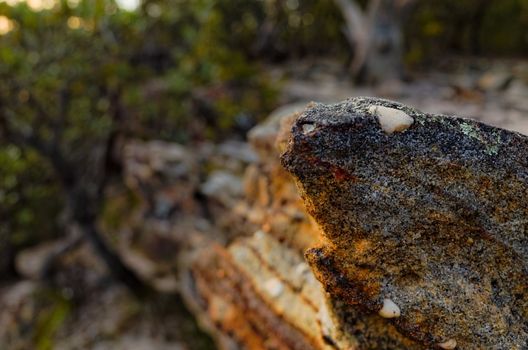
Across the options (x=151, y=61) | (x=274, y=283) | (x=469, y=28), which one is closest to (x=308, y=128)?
(x=274, y=283)

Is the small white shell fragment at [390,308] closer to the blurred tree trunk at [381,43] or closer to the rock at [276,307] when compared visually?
the rock at [276,307]

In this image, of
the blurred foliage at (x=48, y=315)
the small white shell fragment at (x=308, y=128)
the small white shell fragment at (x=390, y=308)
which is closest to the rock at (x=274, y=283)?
the small white shell fragment at (x=390, y=308)

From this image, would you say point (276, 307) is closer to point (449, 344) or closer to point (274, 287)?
point (274, 287)

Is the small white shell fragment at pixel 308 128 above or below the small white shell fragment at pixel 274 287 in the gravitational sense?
above

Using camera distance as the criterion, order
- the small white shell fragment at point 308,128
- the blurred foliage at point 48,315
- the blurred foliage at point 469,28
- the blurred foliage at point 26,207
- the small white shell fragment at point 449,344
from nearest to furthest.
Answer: the small white shell fragment at point 308,128, the small white shell fragment at point 449,344, the blurred foliage at point 48,315, the blurred foliage at point 26,207, the blurred foliage at point 469,28

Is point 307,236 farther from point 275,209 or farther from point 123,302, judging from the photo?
point 123,302

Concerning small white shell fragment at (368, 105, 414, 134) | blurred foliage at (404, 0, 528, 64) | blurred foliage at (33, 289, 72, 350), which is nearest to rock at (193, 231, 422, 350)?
small white shell fragment at (368, 105, 414, 134)

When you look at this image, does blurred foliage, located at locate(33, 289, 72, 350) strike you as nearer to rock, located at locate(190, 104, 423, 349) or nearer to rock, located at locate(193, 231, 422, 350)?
rock, located at locate(190, 104, 423, 349)
